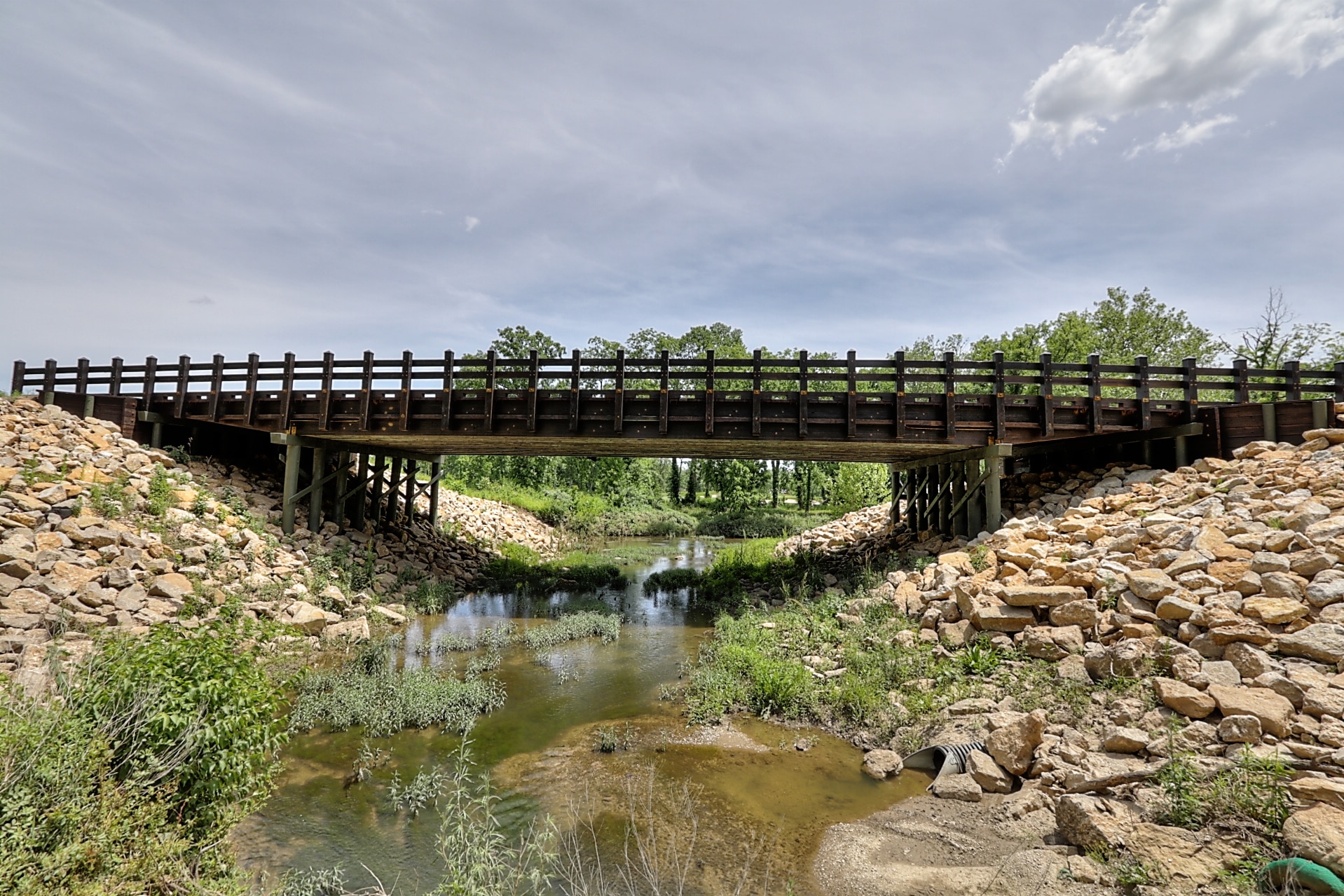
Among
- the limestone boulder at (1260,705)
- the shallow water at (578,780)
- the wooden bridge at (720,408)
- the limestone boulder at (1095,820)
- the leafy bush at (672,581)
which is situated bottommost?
the shallow water at (578,780)

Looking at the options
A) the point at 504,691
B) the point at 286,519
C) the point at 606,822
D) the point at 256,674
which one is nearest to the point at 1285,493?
the point at 606,822

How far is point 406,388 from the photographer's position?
16812mm

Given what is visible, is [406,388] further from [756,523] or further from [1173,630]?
[756,523]

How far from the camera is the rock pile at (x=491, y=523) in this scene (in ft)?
86.6

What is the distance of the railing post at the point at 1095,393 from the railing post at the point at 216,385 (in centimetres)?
2296

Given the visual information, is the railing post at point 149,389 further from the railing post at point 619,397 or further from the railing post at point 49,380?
the railing post at point 619,397

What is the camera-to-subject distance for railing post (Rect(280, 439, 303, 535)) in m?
16.8

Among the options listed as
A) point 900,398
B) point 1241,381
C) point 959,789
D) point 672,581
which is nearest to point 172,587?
point 959,789

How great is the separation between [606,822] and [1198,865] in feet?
16.9

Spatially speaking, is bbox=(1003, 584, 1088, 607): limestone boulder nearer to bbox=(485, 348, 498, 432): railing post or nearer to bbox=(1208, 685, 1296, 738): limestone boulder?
bbox=(1208, 685, 1296, 738): limestone boulder

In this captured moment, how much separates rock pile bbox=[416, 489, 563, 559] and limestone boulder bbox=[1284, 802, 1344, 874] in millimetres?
23900

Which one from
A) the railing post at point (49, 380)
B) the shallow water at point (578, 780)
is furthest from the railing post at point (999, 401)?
the railing post at point (49, 380)

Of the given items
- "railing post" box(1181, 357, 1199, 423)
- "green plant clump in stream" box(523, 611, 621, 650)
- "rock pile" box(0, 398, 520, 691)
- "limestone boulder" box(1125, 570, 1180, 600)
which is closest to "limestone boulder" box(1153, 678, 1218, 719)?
"limestone boulder" box(1125, 570, 1180, 600)

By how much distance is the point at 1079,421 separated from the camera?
51.2 ft
